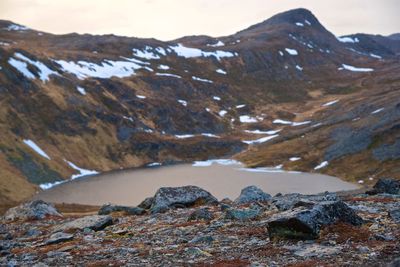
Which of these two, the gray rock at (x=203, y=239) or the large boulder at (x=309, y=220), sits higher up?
the large boulder at (x=309, y=220)

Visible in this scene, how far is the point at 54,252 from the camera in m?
23.6

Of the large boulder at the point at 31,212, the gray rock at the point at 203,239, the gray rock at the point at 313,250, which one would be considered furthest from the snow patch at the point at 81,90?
the gray rock at the point at 313,250

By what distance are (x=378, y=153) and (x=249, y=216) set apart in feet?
389

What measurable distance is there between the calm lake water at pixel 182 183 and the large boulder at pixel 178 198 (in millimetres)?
65464

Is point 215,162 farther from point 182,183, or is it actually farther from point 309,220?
point 309,220

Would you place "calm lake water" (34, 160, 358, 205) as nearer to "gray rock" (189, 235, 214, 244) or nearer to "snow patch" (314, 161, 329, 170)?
"snow patch" (314, 161, 329, 170)

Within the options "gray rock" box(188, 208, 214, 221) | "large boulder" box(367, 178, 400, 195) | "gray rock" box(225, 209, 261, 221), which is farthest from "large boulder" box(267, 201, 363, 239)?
"large boulder" box(367, 178, 400, 195)

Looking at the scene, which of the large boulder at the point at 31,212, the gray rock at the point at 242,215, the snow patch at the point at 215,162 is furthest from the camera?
the snow patch at the point at 215,162

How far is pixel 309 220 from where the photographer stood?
1975 cm

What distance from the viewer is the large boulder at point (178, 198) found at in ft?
119

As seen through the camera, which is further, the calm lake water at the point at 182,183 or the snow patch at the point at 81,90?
the snow patch at the point at 81,90

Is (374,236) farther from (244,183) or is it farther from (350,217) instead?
(244,183)

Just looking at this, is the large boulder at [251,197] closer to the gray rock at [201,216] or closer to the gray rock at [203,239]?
the gray rock at [201,216]

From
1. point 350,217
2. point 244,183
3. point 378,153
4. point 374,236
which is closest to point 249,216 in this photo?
point 350,217
